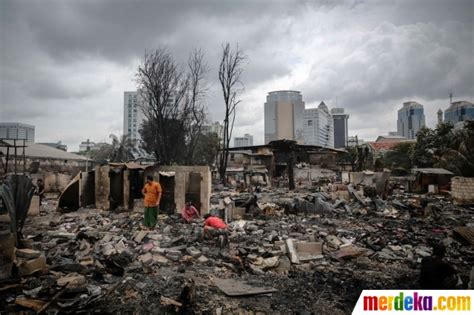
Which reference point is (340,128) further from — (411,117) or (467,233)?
(467,233)

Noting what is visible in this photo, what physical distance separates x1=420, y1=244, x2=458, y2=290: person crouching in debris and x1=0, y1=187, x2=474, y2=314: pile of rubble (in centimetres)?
68

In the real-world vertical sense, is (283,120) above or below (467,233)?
above

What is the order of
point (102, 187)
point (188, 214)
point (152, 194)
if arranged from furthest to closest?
point (102, 187), point (188, 214), point (152, 194)

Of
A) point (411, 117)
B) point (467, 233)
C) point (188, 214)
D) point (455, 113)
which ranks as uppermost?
point (411, 117)

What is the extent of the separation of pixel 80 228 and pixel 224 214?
163 inches

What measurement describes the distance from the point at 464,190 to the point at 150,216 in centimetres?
1454

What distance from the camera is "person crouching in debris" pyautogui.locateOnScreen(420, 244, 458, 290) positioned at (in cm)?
396

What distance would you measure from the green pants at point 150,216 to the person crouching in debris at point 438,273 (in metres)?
6.43

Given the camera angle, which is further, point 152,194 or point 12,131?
point 12,131

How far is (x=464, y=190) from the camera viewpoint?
46.5 feet

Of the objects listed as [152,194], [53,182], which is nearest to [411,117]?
[53,182]

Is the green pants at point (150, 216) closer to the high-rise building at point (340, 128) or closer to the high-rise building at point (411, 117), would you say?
the high-rise building at point (340, 128)

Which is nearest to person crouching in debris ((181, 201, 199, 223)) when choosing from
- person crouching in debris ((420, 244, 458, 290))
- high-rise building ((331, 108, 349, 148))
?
person crouching in debris ((420, 244, 458, 290))

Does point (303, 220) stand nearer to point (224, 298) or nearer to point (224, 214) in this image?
point (224, 214)
